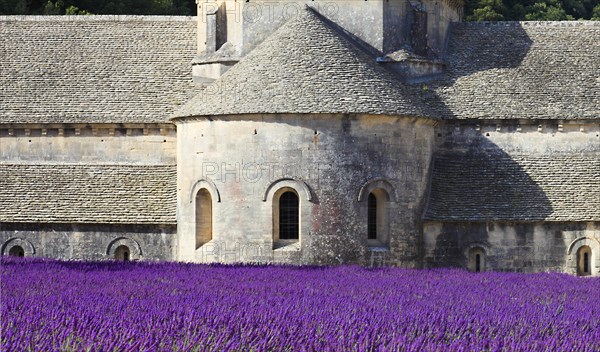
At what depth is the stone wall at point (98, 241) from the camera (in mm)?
35625

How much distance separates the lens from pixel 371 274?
28562 millimetres

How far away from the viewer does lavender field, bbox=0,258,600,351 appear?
584 inches

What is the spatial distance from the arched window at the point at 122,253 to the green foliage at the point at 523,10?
32.3 metres

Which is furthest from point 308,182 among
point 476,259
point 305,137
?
point 476,259

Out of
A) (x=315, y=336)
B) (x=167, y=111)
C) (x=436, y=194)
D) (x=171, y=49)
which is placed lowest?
(x=315, y=336)

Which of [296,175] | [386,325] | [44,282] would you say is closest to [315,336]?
[386,325]

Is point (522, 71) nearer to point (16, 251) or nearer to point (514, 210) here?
point (514, 210)

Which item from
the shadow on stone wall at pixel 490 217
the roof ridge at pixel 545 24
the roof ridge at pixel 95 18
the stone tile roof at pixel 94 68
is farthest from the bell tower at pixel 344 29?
the shadow on stone wall at pixel 490 217

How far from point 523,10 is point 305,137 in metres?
37.5

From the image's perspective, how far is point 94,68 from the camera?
128 feet

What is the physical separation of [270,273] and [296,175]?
18.1ft

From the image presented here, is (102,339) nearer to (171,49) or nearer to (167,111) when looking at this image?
(167,111)

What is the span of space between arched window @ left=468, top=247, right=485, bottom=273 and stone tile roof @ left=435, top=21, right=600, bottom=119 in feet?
14.4

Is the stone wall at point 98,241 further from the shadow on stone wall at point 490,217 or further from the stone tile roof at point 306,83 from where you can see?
the shadow on stone wall at point 490,217
